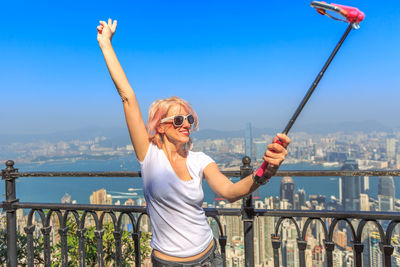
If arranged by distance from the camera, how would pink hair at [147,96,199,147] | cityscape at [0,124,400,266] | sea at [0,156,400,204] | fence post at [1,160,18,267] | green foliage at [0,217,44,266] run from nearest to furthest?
pink hair at [147,96,199,147] → fence post at [1,160,18,267] → green foliage at [0,217,44,266] → cityscape at [0,124,400,266] → sea at [0,156,400,204]

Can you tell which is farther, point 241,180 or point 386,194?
point 386,194

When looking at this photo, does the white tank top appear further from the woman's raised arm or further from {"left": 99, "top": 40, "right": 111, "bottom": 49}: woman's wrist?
{"left": 99, "top": 40, "right": 111, "bottom": 49}: woman's wrist

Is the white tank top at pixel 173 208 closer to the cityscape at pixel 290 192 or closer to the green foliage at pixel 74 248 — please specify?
the cityscape at pixel 290 192

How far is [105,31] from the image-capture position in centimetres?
172

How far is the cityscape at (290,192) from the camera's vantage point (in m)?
4.32

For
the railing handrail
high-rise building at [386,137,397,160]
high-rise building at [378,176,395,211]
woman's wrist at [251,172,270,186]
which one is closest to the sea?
high-rise building at [378,176,395,211]

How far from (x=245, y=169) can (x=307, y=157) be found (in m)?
17.3

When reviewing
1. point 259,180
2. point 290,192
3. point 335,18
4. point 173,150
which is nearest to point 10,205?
point 173,150

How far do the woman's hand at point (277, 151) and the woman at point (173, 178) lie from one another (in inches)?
9.5

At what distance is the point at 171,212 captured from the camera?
149 centimetres

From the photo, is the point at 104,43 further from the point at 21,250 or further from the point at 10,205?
the point at 21,250

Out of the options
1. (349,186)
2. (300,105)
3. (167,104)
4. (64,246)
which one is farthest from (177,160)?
(349,186)

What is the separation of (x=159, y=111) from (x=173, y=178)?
40cm

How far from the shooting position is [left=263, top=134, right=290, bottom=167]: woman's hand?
114cm
